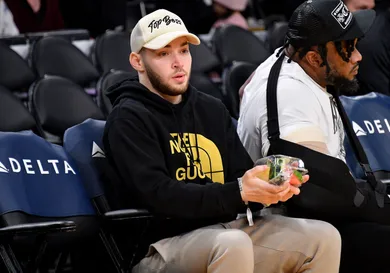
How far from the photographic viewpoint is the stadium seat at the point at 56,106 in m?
4.93

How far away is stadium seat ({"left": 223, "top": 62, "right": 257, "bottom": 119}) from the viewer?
5.93 metres

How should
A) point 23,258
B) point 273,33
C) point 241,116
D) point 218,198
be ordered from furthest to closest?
point 273,33
point 23,258
point 241,116
point 218,198

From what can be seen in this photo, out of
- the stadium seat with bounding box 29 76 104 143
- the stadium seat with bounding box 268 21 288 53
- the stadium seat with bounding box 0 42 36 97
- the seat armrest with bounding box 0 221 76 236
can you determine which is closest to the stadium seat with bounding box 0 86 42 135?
the stadium seat with bounding box 29 76 104 143

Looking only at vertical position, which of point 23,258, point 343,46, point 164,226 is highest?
point 343,46

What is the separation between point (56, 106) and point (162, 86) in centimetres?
116

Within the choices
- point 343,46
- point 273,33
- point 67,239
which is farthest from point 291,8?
point 67,239

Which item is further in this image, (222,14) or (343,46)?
(222,14)

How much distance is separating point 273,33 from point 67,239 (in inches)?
128

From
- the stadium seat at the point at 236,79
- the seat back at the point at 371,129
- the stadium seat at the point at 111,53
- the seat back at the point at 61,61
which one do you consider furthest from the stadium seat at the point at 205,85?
the seat back at the point at 371,129

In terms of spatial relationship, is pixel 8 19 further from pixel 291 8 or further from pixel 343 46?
pixel 343 46

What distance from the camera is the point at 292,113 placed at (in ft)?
13.2

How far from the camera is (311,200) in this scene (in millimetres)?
4098

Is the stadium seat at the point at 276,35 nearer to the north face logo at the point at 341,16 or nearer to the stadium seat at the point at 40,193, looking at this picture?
the north face logo at the point at 341,16

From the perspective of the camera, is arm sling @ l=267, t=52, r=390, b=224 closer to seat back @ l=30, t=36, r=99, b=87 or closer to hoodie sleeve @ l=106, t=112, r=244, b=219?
hoodie sleeve @ l=106, t=112, r=244, b=219
